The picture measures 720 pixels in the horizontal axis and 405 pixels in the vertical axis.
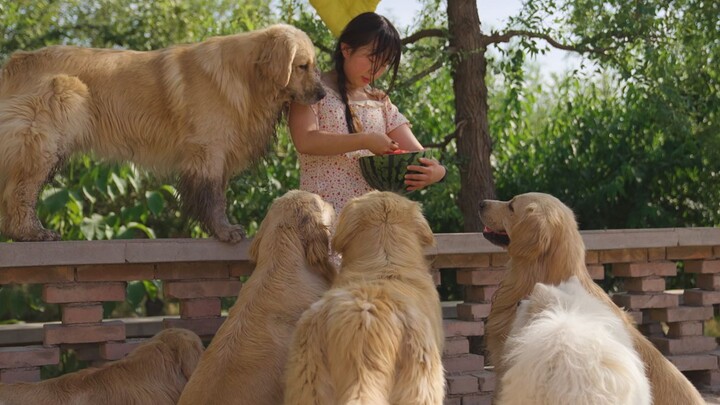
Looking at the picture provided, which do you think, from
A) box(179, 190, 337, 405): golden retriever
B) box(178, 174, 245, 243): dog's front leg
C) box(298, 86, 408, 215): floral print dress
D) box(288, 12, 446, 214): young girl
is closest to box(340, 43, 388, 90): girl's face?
box(288, 12, 446, 214): young girl

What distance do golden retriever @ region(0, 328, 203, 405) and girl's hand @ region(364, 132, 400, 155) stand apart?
136 cm

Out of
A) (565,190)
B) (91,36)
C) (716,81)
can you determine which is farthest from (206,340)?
(91,36)

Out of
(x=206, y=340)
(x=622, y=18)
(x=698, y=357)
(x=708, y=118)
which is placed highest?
(x=622, y=18)

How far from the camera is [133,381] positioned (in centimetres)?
483

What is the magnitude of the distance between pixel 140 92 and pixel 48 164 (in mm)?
669

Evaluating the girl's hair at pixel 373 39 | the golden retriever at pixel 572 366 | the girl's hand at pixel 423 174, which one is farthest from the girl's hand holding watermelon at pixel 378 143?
the golden retriever at pixel 572 366

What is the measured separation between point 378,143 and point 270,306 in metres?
1.10

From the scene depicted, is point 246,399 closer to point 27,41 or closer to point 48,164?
point 48,164

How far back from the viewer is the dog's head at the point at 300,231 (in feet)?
15.7

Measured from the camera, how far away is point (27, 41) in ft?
32.3

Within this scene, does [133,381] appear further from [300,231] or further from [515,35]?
[515,35]

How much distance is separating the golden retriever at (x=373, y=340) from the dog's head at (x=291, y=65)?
135 cm

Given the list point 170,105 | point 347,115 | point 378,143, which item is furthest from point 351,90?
point 170,105

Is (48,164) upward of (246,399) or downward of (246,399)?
upward
